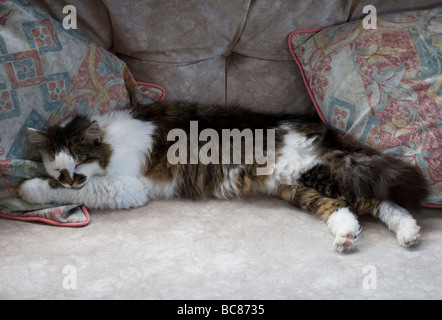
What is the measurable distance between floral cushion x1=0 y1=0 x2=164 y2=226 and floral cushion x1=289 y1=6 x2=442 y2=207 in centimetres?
94

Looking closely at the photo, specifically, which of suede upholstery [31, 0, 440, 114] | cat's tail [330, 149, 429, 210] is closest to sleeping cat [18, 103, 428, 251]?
cat's tail [330, 149, 429, 210]

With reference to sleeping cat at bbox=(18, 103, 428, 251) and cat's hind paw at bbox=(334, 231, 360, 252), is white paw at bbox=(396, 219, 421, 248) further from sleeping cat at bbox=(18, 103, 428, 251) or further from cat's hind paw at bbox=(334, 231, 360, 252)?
cat's hind paw at bbox=(334, 231, 360, 252)

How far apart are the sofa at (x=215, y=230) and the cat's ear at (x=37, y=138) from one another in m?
0.31

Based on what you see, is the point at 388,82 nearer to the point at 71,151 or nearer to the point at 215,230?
the point at 215,230

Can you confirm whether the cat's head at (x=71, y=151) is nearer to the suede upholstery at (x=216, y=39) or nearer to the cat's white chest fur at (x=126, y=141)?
the cat's white chest fur at (x=126, y=141)

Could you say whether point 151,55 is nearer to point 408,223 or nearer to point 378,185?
point 378,185

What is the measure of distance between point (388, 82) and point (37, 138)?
140 cm

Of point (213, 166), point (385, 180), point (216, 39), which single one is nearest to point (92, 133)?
point (213, 166)

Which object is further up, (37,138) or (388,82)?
(388,82)

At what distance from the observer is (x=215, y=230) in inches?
64.7

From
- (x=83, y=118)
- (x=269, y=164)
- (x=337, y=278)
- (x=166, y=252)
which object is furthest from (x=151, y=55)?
(x=337, y=278)

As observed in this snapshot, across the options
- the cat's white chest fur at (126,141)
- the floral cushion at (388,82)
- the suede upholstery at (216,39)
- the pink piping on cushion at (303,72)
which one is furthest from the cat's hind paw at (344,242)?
the cat's white chest fur at (126,141)

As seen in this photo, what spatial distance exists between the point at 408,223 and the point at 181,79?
111 cm

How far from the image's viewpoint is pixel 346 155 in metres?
1.77
